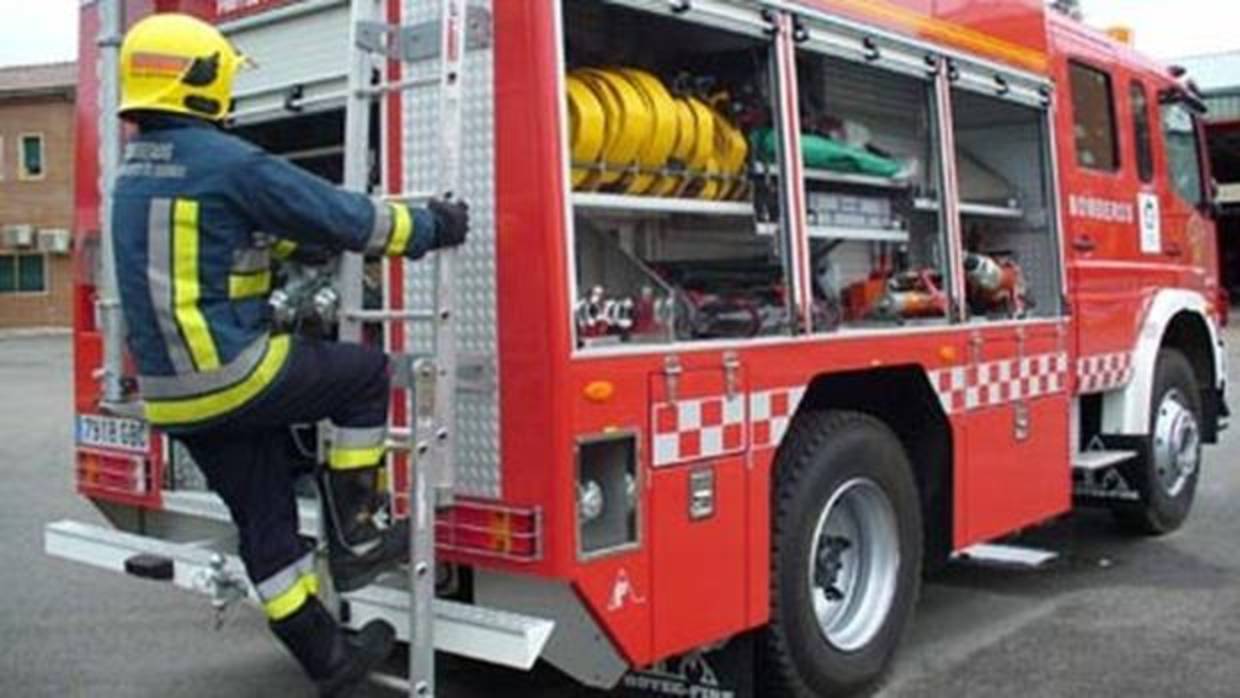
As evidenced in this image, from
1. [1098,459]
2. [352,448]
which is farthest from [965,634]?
[352,448]

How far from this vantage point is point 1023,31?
6.38 metres

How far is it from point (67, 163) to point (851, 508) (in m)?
39.3

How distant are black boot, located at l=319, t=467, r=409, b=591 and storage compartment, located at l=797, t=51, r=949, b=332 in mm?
1728

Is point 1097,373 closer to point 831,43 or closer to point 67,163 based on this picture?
point 831,43

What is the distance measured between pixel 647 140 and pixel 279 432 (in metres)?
1.37

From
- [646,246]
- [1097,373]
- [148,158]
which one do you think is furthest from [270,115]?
[1097,373]

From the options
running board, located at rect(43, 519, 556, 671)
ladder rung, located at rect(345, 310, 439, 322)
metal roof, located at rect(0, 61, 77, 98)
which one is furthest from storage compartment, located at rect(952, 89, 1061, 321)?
metal roof, located at rect(0, 61, 77, 98)

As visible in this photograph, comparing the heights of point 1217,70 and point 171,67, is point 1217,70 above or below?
above

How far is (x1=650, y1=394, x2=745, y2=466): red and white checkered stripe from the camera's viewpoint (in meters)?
4.10

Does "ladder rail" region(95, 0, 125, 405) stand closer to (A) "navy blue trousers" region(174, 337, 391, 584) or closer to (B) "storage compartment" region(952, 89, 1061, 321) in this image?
(A) "navy blue trousers" region(174, 337, 391, 584)

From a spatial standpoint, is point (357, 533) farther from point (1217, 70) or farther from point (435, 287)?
point (1217, 70)

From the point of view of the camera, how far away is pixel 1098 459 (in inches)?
279

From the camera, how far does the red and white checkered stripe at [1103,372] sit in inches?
267

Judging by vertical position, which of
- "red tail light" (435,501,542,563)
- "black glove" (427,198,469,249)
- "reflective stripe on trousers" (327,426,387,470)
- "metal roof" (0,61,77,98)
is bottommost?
"red tail light" (435,501,542,563)
